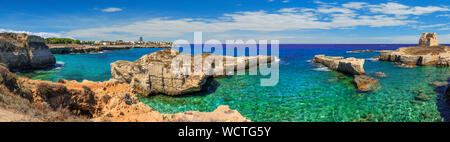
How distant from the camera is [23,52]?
3259 cm

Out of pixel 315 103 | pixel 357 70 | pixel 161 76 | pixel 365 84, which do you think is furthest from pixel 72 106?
pixel 357 70

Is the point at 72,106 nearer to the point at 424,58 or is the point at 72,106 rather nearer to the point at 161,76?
the point at 161,76

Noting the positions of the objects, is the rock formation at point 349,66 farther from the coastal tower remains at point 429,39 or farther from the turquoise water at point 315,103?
the coastal tower remains at point 429,39

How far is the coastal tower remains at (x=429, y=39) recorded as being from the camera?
5339 cm

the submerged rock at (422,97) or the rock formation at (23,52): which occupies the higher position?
the rock formation at (23,52)

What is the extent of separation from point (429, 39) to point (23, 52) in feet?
275

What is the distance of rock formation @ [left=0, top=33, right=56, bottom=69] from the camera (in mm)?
30656

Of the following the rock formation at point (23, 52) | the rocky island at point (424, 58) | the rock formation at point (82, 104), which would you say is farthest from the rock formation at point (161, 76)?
the rocky island at point (424, 58)

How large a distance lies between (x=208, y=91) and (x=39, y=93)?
11.4 m

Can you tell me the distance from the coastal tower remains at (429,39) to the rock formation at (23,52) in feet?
270

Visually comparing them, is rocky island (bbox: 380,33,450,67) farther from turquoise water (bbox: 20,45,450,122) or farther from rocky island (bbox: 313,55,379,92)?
turquoise water (bbox: 20,45,450,122)

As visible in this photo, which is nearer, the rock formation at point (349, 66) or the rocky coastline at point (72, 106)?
the rocky coastline at point (72, 106)

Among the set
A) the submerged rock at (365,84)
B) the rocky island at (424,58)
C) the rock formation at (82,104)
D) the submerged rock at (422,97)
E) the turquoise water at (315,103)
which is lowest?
the turquoise water at (315,103)
